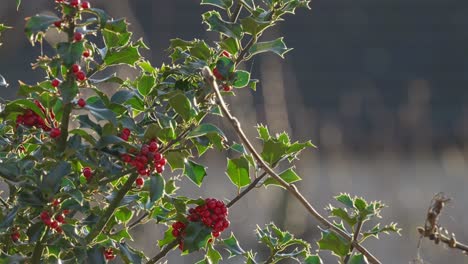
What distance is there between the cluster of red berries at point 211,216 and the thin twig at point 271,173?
0.13 meters

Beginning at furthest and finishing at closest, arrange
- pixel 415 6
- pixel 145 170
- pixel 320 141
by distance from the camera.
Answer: pixel 415 6
pixel 320 141
pixel 145 170

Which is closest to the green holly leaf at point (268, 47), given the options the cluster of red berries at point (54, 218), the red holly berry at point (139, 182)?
the red holly berry at point (139, 182)

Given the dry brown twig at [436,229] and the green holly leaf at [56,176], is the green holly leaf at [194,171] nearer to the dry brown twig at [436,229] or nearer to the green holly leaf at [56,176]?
the green holly leaf at [56,176]

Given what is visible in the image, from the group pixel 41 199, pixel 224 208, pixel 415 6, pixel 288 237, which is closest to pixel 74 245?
pixel 41 199

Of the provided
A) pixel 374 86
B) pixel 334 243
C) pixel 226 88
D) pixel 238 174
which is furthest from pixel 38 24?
pixel 374 86

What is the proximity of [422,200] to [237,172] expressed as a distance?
5.74 metres

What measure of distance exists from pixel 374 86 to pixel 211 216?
6.90 meters

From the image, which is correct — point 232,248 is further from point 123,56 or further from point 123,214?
point 123,56

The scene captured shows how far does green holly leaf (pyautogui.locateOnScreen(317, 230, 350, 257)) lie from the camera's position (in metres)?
1.67

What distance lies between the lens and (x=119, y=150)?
1584 millimetres

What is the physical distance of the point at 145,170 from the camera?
61.2 inches

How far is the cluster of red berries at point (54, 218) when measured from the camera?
1.58 m

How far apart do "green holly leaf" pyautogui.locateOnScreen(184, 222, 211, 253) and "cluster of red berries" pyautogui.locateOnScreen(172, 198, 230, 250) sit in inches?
0.6

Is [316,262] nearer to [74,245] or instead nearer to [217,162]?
[74,245]
